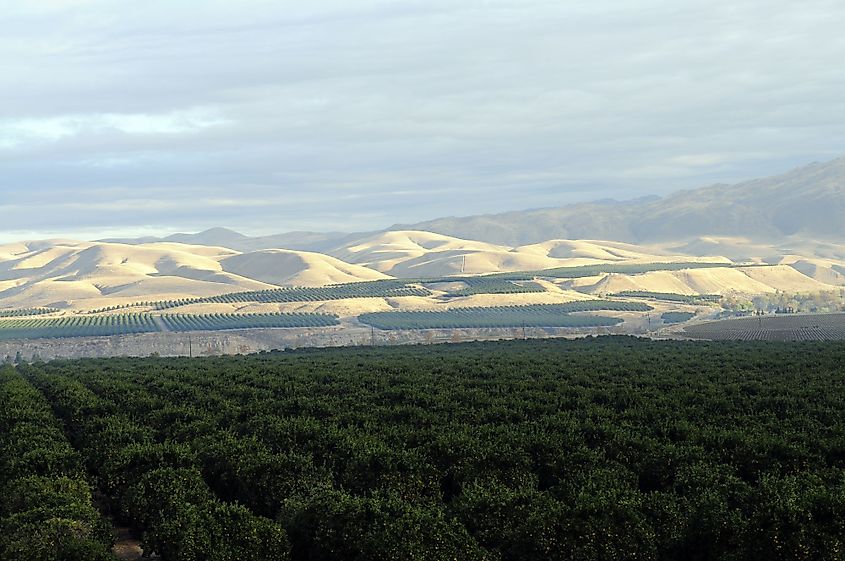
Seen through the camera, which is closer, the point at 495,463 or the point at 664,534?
the point at 664,534

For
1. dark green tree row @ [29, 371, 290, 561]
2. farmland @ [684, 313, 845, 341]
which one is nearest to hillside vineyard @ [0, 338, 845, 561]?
dark green tree row @ [29, 371, 290, 561]

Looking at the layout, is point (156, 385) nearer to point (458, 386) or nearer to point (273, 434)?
point (458, 386)

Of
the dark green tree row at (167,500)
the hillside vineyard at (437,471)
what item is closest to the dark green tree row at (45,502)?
the hillside vineyard at (437,471)

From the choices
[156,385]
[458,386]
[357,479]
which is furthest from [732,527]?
[156,385]

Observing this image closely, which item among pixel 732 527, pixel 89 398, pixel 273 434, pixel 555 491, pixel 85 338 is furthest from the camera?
pixel 85 338

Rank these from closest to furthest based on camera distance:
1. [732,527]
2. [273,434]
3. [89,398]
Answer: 1. [732,527]
2. [273,434]
3. [89,398]

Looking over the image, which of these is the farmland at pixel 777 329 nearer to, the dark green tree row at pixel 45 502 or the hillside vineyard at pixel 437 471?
the hillside vineyard at pixel 437 471
